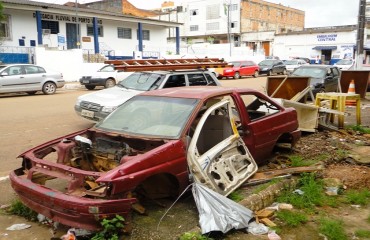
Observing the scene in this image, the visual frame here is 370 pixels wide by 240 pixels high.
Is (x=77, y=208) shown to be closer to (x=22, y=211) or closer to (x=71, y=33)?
(x=22, y=211)

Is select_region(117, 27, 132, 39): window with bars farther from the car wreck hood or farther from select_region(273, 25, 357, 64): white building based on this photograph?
the car wreck hood

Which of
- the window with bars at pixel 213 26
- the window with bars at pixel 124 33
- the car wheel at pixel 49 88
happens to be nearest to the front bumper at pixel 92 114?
the car wheel at pixel 49 88

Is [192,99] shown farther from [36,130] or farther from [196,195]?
[36,130]

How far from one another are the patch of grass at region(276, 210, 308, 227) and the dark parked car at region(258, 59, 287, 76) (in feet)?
105

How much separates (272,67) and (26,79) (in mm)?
24381

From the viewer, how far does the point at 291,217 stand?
14.0ft

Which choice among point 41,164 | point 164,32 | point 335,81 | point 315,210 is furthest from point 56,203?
point 164,32

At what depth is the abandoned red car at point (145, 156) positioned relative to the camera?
356cm

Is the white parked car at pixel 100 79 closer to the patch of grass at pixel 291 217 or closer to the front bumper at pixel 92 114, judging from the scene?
the front bumper at pixel 92 114

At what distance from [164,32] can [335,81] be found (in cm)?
3001

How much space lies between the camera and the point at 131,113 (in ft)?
16.6

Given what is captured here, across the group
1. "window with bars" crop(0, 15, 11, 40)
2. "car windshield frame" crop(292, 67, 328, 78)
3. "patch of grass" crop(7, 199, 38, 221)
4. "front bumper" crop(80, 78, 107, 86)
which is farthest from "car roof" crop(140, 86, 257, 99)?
"window with bars" crop(0, 15, 11, 40)

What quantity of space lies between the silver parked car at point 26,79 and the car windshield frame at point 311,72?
11614 mm

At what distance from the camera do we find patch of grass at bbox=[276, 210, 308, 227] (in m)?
4.16
